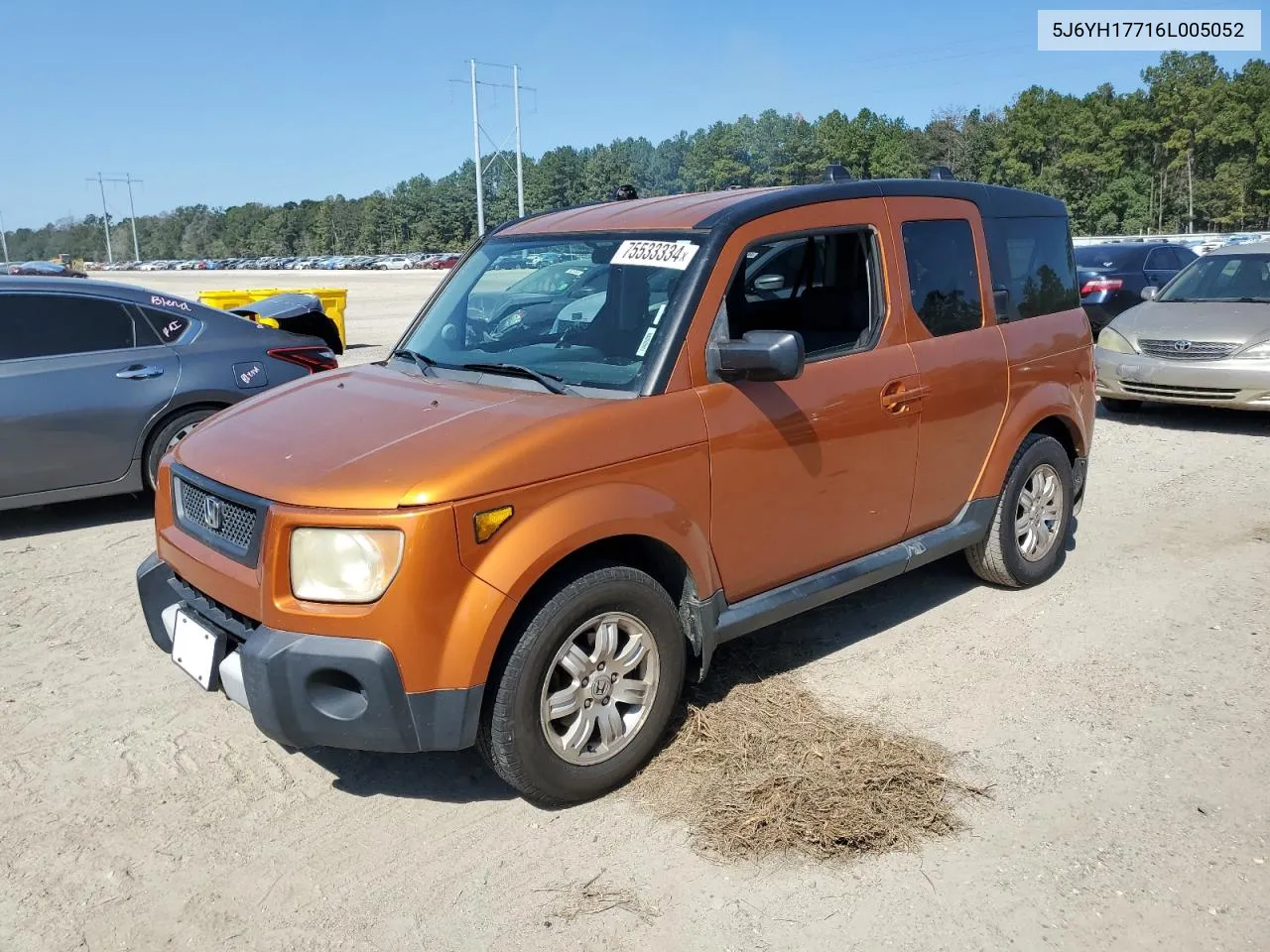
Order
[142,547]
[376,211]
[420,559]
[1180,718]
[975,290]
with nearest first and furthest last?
[420,559] < [1180,718] < [975,290] < [142,547] < [376,211]

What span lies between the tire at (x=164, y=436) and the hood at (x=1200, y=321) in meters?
8.33

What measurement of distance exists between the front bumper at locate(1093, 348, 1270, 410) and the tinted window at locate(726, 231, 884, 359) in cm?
605

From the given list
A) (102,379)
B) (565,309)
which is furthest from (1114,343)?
(102,379)

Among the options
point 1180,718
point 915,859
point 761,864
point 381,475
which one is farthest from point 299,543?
point 1180,718

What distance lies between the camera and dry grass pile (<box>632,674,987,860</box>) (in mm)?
3309

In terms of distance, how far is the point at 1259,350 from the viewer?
30.1ft

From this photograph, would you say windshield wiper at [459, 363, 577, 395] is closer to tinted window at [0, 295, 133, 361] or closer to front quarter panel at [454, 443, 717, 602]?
front quarter panel at [454, 443, 717, 602]

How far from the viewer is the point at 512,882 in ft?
10.3

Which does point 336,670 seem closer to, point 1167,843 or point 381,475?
point 381,475

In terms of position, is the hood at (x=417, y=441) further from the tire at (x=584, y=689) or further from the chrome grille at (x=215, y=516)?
the tire at (x=584, y=689)

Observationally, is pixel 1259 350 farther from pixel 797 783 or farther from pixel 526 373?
pixel 526 373

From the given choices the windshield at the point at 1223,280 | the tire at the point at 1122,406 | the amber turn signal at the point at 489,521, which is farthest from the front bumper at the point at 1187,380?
the amber turn signal at the point at 489,521

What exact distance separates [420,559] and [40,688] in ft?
8.23

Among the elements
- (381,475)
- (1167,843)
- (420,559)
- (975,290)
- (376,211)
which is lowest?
(1167,843)
